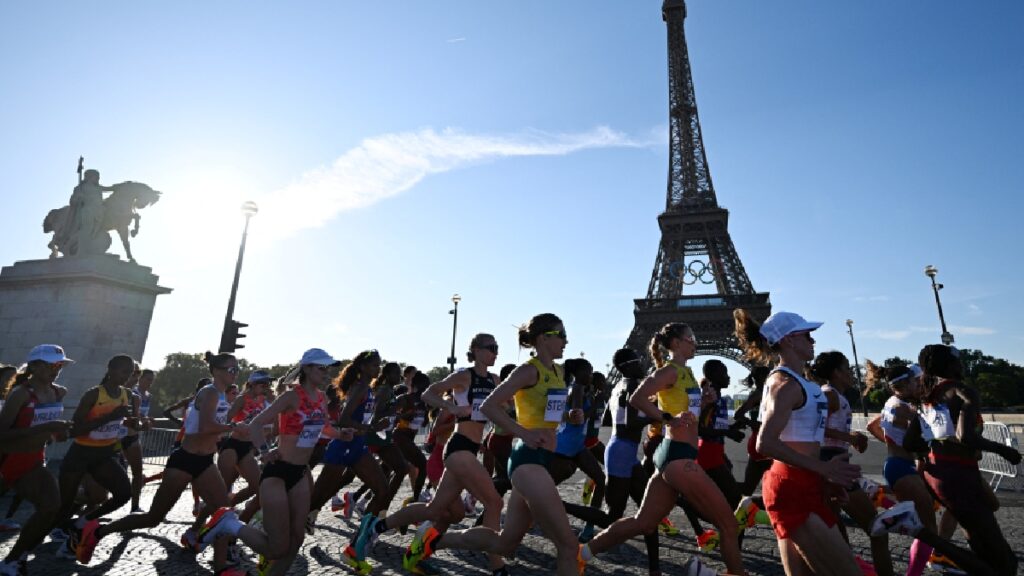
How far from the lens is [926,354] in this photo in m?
4.50

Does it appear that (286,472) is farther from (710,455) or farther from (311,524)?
(710,455)

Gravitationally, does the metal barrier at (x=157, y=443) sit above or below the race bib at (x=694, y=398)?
below

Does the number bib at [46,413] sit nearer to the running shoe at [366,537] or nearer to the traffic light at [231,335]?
the running shoe at [366,537]

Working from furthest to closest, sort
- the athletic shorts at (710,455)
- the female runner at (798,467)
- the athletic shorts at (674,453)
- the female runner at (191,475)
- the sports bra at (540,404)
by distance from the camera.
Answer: the athletic shorts at (710,455)
the female runner at (191,475)
the athletic shorts at (674,453)
the sports bra at (540,404)
the female runner at (798,467)

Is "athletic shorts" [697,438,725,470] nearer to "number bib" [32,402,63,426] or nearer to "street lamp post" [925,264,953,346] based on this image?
"number bib" [32,402,63,426]

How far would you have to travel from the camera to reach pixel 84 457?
5.88 meters

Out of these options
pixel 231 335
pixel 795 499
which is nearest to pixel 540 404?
pixel 795 499

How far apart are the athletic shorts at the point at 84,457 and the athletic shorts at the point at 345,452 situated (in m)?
2.21

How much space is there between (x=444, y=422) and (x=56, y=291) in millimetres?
12863

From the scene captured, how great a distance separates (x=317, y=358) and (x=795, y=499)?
3.81 metres

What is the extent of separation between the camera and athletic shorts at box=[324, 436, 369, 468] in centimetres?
649

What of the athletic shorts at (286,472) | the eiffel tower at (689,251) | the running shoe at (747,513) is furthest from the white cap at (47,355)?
the eiffel tower at (689,251)

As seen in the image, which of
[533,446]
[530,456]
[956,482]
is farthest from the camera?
[956,482]

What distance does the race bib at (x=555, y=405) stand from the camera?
4.23m
